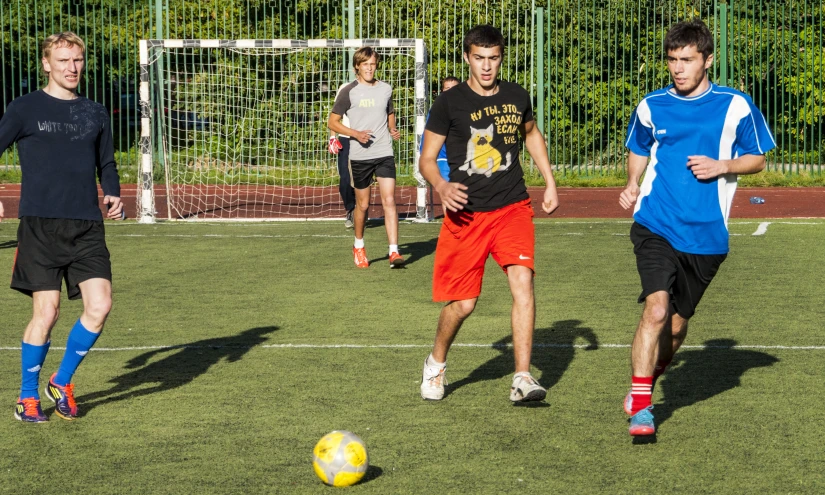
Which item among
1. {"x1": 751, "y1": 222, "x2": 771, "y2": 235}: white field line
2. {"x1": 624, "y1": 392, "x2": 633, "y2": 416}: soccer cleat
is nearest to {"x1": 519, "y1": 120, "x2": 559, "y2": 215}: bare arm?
{"x1": 624, "y1": 392, "x2": 633, "y2": 416}: soccer cleat

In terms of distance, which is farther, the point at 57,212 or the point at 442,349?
the point at 442,349

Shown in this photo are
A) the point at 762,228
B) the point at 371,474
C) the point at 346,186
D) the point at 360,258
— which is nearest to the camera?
the point at 371,474

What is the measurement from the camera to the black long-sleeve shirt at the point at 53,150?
18.4ft

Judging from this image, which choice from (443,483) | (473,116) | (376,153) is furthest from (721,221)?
(376,153)

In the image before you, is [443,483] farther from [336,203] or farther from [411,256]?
[336,203]

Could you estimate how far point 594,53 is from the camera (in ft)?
70.0

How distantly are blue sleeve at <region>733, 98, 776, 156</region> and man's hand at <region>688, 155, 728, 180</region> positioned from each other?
23cm

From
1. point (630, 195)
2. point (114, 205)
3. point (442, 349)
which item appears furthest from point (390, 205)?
point (630, 195)

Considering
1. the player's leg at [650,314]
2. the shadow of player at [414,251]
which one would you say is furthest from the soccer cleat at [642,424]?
the shadow of player at [414,251]

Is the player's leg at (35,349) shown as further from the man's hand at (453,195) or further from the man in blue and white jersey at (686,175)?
the man in blue and white jersey at (686,175)

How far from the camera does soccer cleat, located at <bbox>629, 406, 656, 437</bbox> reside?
5109mm

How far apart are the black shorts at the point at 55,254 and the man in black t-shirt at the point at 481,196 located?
1.70 m

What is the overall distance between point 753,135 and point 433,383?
2.04m

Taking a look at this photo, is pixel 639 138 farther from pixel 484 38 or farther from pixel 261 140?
pixel 261 140
